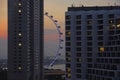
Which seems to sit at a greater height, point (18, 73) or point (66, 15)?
point (66, 15)

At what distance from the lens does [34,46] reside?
370ft

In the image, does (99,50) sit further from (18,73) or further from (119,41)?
(18,73)

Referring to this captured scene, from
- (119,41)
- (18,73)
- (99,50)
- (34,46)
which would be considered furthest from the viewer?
(34,46)

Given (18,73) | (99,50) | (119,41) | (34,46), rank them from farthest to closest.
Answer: (34,46) → (18,73) → (99,50) → (119,41)

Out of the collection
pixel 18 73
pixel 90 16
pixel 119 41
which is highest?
pixel 90 16

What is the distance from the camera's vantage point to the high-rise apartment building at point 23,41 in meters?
104

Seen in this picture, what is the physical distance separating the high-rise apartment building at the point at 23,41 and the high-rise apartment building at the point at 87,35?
28.9 metres

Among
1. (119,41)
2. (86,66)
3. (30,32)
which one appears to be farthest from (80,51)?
(30,32)

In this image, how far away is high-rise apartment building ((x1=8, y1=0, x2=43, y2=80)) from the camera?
104375 millimetres

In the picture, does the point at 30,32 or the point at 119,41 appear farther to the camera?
the point at 30,32

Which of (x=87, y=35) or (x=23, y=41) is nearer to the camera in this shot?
(x=87, y=35)

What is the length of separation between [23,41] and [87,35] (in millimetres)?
33847

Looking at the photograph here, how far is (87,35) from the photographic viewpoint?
76.6 m

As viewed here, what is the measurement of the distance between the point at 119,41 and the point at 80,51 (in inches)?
513
